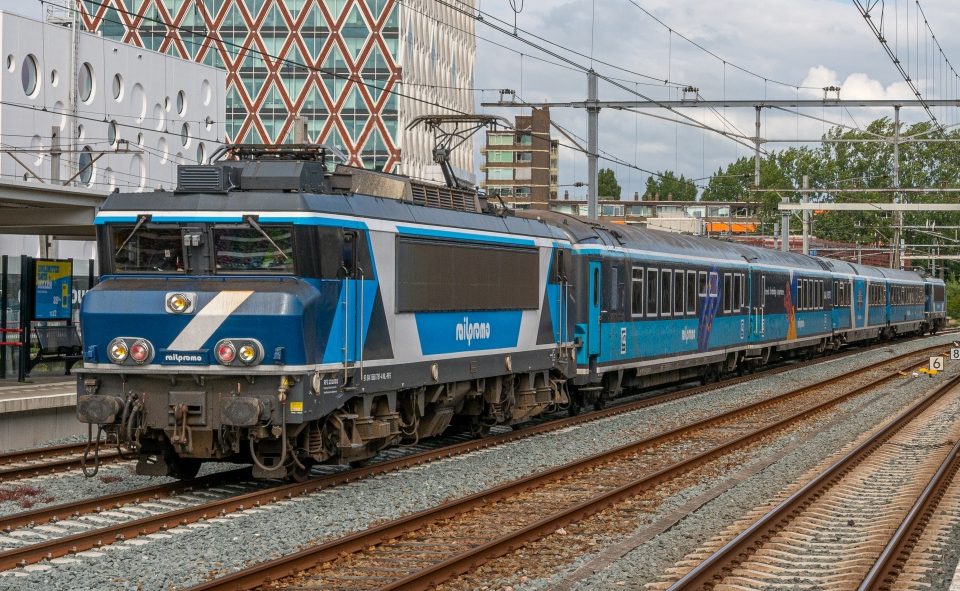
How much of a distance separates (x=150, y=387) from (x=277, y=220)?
2.16m

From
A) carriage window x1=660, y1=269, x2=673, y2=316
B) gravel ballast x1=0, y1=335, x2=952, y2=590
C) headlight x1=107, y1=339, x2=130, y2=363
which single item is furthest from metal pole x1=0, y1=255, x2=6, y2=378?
carriage window x1=660, y1=269, x2=673, y2=316

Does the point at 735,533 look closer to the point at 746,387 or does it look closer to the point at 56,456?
the point at 56,456

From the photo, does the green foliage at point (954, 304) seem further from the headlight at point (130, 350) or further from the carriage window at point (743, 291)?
the headlight at point (130, 350)

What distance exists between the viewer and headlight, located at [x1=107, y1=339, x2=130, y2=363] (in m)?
13.3

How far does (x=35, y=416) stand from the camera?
1869 centimetres

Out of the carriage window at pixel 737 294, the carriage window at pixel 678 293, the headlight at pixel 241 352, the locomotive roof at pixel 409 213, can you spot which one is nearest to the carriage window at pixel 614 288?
the locomotive roof at pixel 409 213

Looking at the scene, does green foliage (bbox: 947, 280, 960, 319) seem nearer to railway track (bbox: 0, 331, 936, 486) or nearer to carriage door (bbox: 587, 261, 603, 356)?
carriage door (bbox: 587, 261, 603, 356)

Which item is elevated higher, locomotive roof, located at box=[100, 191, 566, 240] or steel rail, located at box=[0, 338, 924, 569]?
locomotive roof, located at box=[100, 191, 566, 240]

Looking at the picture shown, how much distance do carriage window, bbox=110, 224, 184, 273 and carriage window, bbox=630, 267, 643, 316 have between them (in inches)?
505

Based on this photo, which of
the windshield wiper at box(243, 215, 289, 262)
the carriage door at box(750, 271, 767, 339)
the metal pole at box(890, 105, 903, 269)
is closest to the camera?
the windshield wiper at box(243, 215, 289, 262)

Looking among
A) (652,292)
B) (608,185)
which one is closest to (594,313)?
(652,292)

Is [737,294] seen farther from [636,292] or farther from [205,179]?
[205,179]

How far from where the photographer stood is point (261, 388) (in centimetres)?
1312

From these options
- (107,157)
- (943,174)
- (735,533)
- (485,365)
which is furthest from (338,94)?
(735,533)
